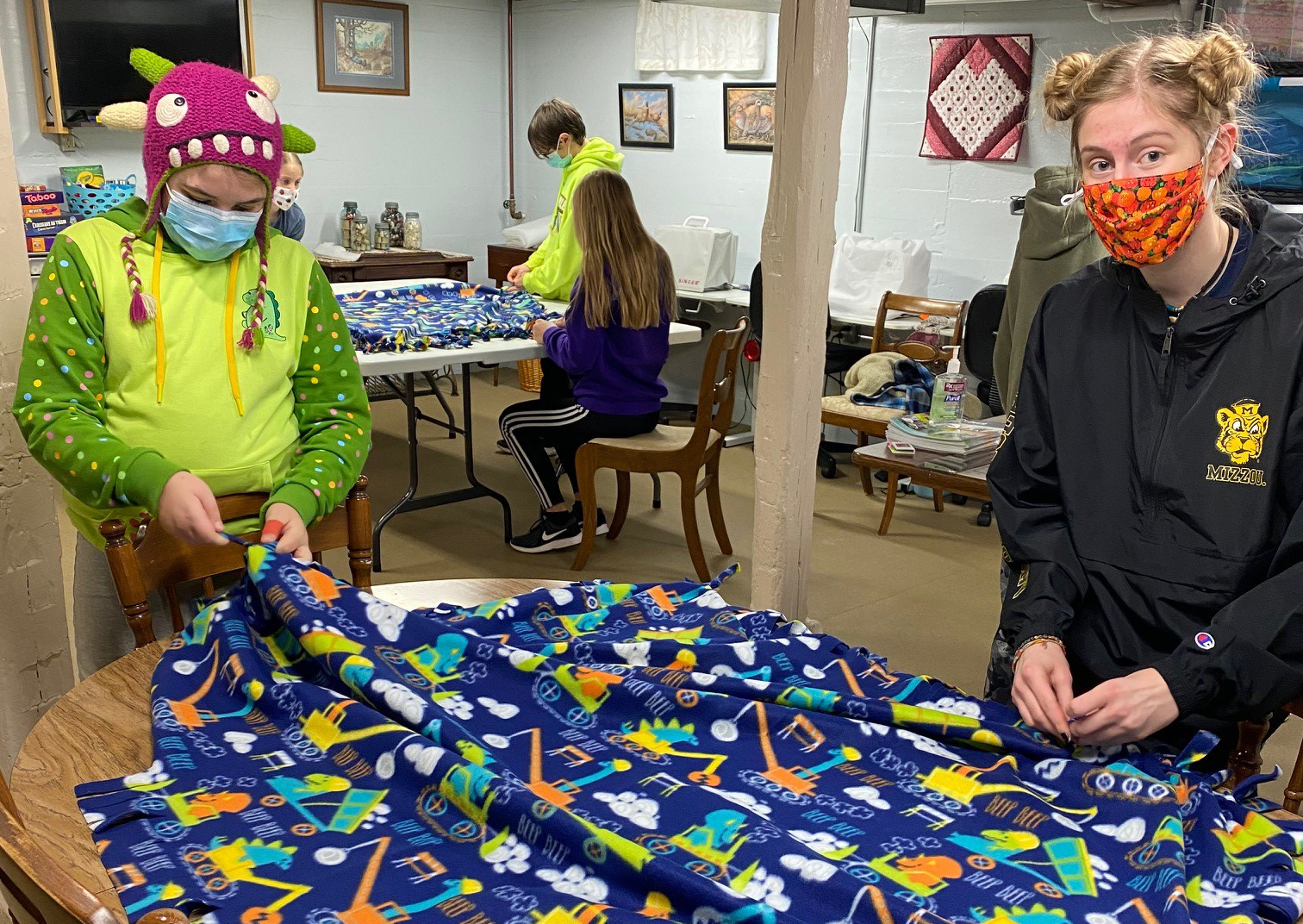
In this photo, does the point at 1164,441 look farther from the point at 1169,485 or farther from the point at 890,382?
the point at 890,382

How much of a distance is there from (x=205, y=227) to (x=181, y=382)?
249mm

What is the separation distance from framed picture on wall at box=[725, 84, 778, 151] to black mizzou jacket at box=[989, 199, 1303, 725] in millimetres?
5118

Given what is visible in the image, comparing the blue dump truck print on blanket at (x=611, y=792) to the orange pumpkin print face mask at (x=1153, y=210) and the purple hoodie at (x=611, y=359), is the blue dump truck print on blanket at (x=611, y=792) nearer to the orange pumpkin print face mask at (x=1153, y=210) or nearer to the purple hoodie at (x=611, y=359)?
the orange pumpkin print face mask at (x=1153, y=210)

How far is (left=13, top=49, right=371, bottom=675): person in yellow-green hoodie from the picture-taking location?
1.72m

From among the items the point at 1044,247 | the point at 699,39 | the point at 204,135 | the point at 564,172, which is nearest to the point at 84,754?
the point at 204,135

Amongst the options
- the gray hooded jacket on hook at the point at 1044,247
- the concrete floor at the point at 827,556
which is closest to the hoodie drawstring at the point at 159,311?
the concrete floor at the point at 827,556

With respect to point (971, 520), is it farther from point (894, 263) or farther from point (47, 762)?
point (47, 762)

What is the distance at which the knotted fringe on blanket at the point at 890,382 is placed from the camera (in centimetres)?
520

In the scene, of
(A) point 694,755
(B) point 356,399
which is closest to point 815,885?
(A) point 694,755

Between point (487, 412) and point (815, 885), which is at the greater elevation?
point (815, 885)

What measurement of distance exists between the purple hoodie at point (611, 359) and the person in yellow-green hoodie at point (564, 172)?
683 mm

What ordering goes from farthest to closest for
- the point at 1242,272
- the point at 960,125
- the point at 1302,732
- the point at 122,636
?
the point at 960,125
the point at 1302,732
the point at 122,636
the point at 1242,272

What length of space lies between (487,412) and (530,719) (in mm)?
5649

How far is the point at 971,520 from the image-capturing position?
17.3 feet
